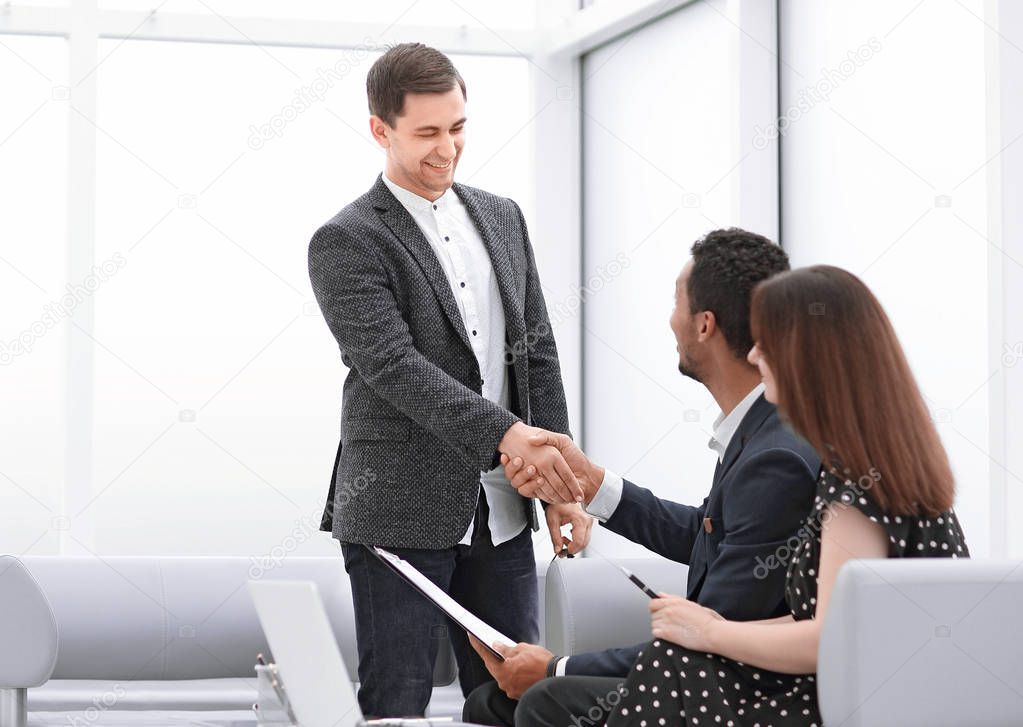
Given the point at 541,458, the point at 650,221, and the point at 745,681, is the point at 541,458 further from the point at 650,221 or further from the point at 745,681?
the point at 650,221

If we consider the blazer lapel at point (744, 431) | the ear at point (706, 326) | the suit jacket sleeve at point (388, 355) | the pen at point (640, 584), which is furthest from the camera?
the suit jacket sleeve at point (388, 355)

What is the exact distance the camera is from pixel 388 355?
1.90 metres

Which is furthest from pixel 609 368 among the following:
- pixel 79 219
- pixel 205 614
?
pixel 205 614

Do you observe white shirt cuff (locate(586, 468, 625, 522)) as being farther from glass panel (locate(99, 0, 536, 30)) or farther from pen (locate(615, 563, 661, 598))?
glass panel (locate(99, 0, 536, 30))

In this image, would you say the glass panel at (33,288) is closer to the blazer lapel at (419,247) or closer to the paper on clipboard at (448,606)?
the blazer lapel at (419,247)

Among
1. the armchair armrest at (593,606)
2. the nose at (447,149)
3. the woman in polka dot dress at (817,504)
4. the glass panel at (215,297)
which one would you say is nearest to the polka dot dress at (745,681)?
the woman in polka dot dress at (817,504)

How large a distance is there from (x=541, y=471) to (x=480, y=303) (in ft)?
0.93

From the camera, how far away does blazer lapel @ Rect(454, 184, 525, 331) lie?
199 centimetres

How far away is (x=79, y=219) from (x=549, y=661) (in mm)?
3367

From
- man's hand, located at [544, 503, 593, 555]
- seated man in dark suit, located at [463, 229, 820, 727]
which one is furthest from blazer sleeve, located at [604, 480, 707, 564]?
man's hand, located at [544, 503, 593, 555]

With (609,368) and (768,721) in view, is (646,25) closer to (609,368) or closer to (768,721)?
(609,368)

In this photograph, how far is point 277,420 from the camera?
4.75m

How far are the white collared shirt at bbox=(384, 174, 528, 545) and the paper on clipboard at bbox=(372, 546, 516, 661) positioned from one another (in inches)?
7.0

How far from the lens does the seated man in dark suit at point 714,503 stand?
152 cm
